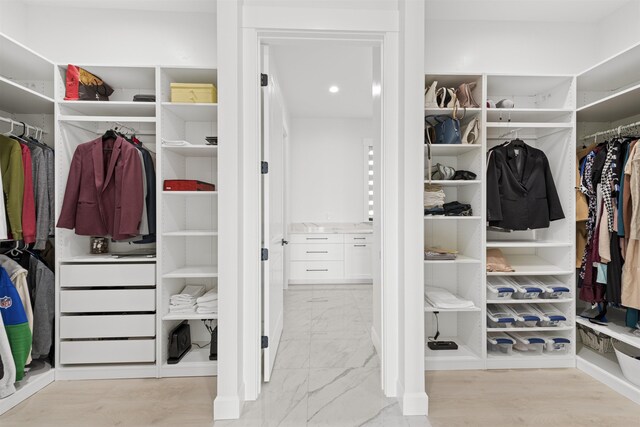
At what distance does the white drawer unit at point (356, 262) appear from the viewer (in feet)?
15.5

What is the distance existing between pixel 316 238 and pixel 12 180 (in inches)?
133

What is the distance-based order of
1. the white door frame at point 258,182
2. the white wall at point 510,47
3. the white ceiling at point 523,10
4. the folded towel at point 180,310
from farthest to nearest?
1. the white wall at point 510,47
2. the white ceiling at point 523,10
3. the folded towel at point 180,310
4. the white door frame at point 258,182

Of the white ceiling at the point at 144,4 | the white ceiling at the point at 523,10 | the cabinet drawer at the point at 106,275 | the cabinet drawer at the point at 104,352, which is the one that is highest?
the white ceiling at the point at 144,4

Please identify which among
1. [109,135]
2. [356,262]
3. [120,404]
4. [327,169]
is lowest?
[120,404]

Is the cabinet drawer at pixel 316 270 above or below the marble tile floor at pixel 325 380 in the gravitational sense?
above

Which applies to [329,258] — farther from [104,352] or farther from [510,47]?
[510,47]

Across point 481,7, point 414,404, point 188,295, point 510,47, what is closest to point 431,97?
point 481,7

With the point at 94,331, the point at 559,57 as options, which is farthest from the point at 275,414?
the point at 559,57

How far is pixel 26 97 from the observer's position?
2.08m

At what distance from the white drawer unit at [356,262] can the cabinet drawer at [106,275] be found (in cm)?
299

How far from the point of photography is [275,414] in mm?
1826

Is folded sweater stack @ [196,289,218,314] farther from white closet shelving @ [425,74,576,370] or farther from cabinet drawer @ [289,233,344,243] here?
cabinet drawer @ [289,233,344,243]

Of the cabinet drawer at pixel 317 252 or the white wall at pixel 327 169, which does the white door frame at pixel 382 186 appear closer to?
the cabinet drawer at pixel 317 252

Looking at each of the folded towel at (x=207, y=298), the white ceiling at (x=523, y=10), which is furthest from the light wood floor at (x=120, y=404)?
the white ceiling at (x=523, y=10)
